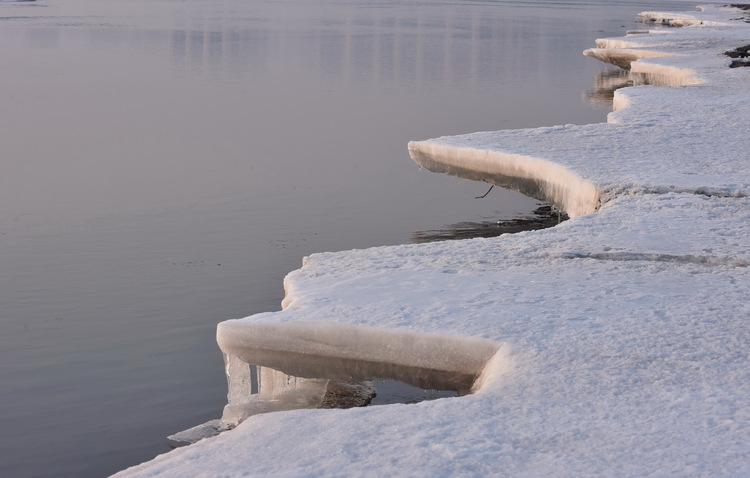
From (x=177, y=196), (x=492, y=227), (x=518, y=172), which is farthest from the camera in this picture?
(x=177, y=196)

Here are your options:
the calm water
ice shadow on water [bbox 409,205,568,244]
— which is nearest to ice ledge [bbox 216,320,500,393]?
the calm water

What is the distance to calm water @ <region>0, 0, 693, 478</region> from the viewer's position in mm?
5781

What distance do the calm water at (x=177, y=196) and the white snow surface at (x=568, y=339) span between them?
1367 millimetres

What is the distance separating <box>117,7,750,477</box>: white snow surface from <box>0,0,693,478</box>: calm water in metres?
1.37

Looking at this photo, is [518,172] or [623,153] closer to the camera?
[623,153]

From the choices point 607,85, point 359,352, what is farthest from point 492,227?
point 607,85

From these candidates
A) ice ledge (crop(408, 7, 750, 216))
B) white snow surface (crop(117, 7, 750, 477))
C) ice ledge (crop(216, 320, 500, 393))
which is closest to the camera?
white snow surface (crop(117, 7, 750, 477))

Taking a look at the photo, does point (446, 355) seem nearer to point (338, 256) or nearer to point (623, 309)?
point (623, 309)

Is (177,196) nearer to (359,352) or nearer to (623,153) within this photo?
(623,153)

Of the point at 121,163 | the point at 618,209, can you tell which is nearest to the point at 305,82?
the point at 121,163

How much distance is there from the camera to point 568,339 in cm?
425

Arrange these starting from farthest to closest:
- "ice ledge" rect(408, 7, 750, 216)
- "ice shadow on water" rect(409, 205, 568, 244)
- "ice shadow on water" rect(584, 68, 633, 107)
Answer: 1. "ice shadow on water" rect(584, 68, 633, 107)
2. "ice shadow on water" rect(409, 205, 568, 244)
3. "ice ledge" rect(408, 7, 750, 216)

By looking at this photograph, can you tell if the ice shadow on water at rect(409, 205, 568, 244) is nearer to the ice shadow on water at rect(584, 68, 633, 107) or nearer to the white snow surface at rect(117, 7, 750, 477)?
the white snow surface at rect(117, 7, 750, 477)

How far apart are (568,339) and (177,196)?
21.4ft
